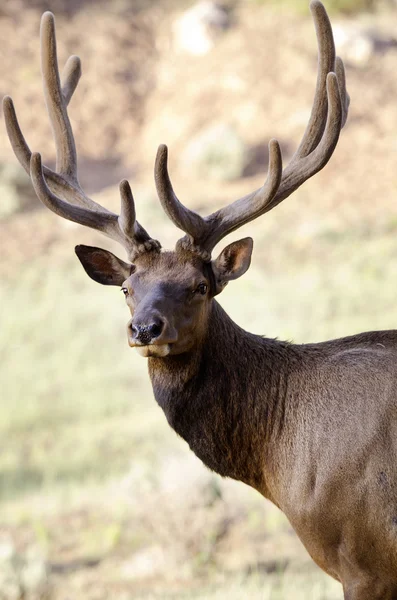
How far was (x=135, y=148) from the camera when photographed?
28.4 meters

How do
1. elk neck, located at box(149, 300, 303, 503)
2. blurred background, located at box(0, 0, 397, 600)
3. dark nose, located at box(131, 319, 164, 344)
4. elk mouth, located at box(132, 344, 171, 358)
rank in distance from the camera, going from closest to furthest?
1. dark nose, located at box(131, 319, 164, 344)
2. elk mouth, located at box(132, 344, 171, 358)
3. elk neck, located at box(149, 300, 303, 503)
4. blurred background, located at box(0, 0, 397, 600)

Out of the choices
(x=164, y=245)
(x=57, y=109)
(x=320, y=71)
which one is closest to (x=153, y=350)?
(x=320, y=71)

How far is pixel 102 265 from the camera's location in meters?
5.57

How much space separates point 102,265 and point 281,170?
1.28 meters

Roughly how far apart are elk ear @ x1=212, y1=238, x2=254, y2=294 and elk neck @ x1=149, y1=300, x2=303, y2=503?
0.56ft

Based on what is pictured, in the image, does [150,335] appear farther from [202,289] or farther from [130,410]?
[130,410]

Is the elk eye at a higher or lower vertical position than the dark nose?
higher

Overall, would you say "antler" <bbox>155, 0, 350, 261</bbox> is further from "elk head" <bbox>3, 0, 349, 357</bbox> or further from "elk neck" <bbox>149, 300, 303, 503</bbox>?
"elk neck" <bbox>149, 300, 303, 503</bbox>

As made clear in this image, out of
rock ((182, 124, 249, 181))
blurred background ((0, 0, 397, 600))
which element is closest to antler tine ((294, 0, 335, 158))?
blurred background ((0, 0, 397, 600))

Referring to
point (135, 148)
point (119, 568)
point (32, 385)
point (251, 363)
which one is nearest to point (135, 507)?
point (119, 568)

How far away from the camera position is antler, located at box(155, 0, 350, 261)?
496cm

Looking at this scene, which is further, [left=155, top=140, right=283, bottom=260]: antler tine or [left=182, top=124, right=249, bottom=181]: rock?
[left=182, top=124, right=249, bottom=181]: rock

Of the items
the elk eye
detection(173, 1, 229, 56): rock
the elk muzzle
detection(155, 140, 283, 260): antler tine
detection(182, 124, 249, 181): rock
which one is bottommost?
the elk muzzle

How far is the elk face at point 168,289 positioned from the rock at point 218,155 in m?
20.3
